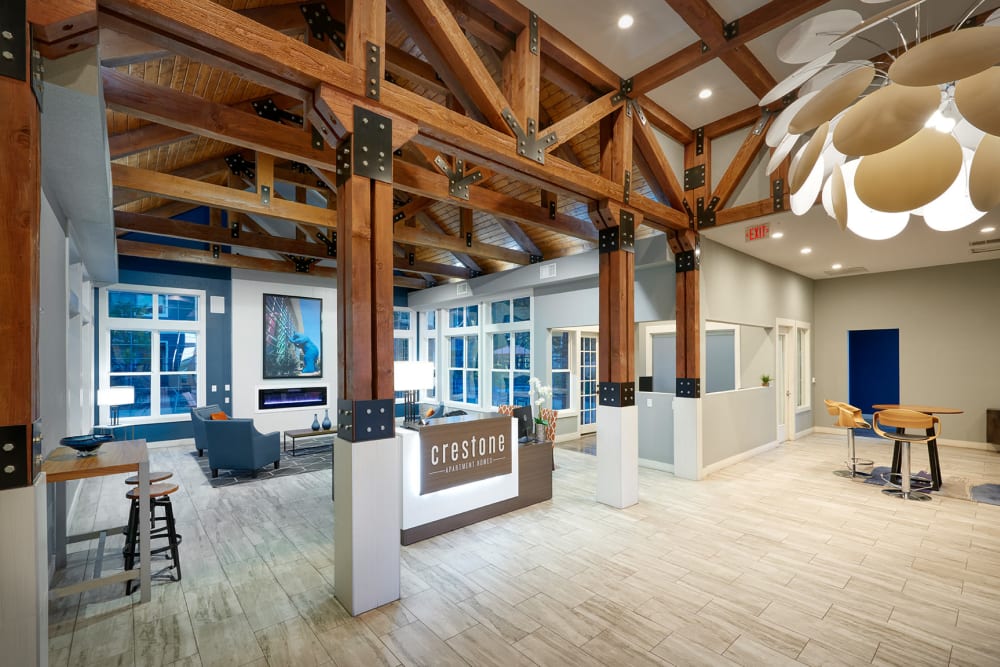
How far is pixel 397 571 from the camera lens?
2906mm

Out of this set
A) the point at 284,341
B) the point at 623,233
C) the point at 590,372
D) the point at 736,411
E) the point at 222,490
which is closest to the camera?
the point at 623,233

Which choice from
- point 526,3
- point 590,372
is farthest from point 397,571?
point 590,372

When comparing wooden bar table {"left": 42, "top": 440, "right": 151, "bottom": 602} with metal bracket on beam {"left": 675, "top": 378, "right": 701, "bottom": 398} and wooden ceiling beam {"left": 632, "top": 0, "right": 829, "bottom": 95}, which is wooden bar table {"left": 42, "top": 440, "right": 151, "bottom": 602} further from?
metal bracket on beam {"left": 675, "top": 378, "right": 701, "bottom": 398}

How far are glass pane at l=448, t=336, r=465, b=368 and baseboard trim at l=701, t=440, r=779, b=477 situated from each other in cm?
600

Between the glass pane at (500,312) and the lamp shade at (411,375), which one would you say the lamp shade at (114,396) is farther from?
the glass pane at (500,312)

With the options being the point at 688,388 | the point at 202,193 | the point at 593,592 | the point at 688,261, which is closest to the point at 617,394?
the point at 688,388

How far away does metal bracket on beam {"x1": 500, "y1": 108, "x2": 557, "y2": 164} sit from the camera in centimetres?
353

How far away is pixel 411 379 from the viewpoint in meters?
4.15

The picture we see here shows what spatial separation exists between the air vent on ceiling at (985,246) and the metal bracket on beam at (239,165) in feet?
33.4

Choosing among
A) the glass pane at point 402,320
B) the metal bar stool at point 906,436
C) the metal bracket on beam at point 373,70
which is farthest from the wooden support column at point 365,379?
the glass pane at point 402,320

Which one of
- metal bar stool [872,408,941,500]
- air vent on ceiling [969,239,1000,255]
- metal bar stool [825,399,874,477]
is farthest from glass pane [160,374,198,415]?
air vent on ceiling [969,239,1000,255]

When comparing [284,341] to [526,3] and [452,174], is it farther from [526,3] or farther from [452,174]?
[526,3]

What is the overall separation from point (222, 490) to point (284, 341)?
4.49 meters

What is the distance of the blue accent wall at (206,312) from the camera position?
26.6 ft
